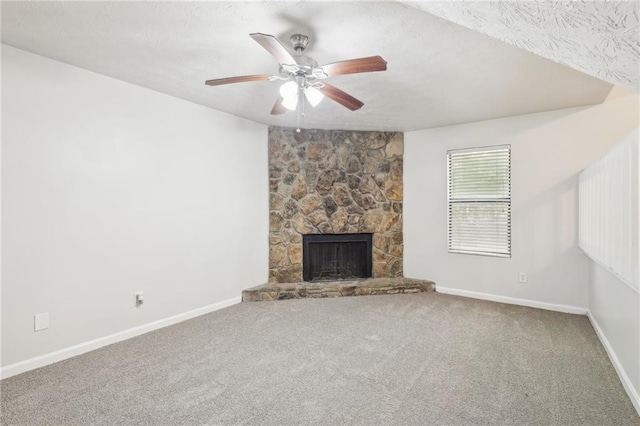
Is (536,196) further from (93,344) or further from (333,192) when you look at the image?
(93,344)

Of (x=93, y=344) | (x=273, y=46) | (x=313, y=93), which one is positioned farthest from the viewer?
(x=93, y=344)

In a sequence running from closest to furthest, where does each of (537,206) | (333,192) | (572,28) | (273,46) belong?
1. (572,28)
2. (273,46)
3. (537,206)
4. (333,192)

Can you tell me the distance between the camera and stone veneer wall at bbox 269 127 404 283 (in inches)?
183

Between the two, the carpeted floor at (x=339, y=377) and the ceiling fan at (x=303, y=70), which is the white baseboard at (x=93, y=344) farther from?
the ceiling fan at (x=303, y=70)

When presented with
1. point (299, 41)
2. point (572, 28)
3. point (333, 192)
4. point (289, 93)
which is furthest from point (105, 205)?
point (572, 28)

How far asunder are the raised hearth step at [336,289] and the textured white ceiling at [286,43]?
2317mm

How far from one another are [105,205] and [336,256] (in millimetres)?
3075

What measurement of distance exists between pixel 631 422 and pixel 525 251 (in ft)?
7.93

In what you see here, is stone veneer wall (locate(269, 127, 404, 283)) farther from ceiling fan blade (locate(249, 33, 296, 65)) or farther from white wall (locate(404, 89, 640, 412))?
ceiling fan blade (locate(249, 33, 296, 65))

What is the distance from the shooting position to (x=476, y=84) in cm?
297

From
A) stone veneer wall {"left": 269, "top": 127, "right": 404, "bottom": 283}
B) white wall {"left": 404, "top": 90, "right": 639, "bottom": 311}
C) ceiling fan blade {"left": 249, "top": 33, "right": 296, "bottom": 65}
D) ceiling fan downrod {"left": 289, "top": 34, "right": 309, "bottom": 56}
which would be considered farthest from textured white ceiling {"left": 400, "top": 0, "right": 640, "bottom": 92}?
stone veneer wall {"left": 269, "top": 127, "right": 404, "bottom": 283}

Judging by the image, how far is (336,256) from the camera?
501cm

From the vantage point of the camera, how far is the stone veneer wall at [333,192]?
4652 mm

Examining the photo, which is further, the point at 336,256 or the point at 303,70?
the point at 336,256
